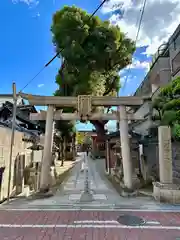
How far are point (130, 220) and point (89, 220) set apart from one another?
1182 mm

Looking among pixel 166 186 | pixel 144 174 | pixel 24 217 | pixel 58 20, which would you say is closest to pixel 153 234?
pixel 166 186

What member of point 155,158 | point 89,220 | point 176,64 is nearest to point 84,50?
point 176,64

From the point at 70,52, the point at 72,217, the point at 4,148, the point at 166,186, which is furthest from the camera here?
the point at 70,52

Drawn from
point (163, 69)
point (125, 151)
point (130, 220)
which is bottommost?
point (130, 220)

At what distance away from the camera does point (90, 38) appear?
17984 millimetres

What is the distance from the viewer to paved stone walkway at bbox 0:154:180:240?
4.41 metres

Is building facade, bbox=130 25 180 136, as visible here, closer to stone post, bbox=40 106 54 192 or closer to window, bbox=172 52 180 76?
window, bbox=172 52 180 76

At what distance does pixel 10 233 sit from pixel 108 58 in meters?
17.1

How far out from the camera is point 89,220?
534 cm

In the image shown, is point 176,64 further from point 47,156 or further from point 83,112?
point 47,156

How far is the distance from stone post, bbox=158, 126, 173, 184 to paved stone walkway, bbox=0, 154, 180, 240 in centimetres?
107

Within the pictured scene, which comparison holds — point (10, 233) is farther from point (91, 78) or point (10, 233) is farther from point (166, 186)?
point (91, 78)

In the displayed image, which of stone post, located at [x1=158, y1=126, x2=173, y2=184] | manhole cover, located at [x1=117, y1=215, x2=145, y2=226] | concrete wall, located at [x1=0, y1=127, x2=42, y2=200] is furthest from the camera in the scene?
concrete wall, located at [x1=0, y1=127, x2=42, y2=200]

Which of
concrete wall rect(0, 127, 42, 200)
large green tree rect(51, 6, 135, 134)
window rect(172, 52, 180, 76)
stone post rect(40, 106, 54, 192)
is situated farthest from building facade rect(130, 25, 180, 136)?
concrete wall rect(0, 127, 42, 200)
